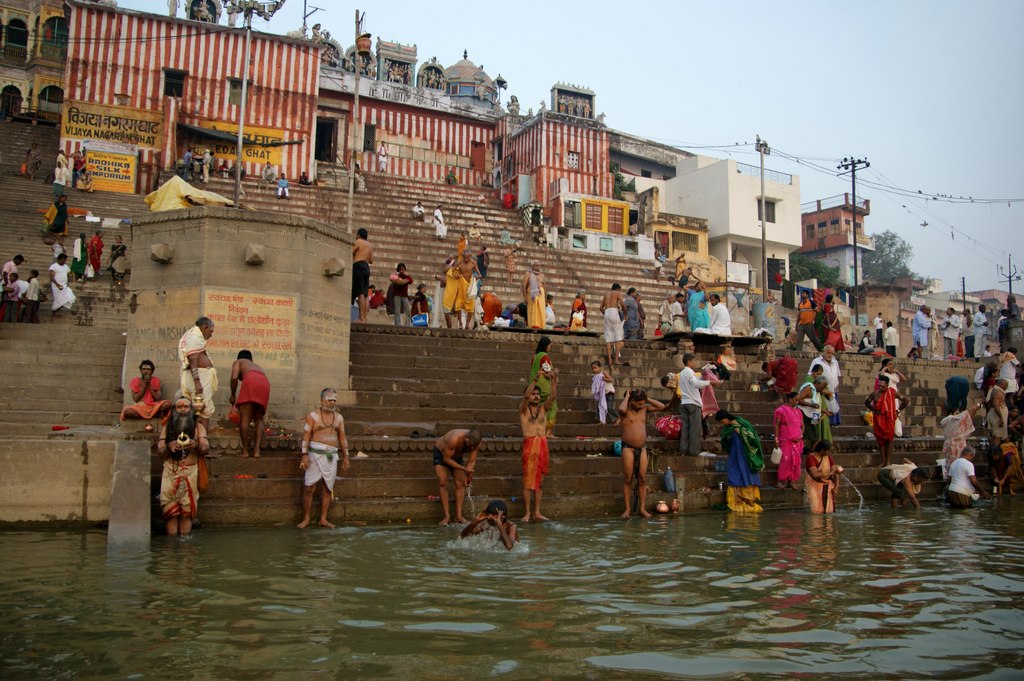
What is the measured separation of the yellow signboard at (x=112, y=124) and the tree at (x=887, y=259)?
163 feet

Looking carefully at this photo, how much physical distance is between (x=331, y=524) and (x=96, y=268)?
421 inches

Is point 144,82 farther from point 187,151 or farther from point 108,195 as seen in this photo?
point 108,195

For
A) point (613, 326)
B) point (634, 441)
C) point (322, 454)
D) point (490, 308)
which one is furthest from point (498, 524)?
point (490, 308)

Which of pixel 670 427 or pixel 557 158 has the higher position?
pixel 557 158

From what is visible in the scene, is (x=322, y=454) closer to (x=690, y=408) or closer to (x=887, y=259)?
(x=690, y=408)

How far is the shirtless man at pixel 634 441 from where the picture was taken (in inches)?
351

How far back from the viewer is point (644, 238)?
30.0 metres

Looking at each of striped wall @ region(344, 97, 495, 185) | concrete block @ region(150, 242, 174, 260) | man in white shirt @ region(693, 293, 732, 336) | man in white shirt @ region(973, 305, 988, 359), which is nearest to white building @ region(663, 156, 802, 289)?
striped wall @ region(344, 97, 495, 185)

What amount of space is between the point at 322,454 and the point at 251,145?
74.9 feet

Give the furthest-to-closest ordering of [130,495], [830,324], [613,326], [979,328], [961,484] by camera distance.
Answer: [979,328], [830,324], [613,326], [961,484], [130,495]

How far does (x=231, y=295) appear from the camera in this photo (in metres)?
9.27

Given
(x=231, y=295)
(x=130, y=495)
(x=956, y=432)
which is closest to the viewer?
(x=130, y=495)

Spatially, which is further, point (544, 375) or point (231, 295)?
point (231, 295)

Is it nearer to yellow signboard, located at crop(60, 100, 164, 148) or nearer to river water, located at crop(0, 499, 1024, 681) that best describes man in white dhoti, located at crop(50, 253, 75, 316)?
river water, located at crop(0, 499, 1024, 681)
